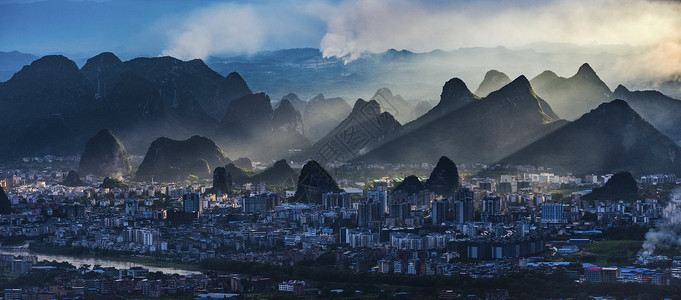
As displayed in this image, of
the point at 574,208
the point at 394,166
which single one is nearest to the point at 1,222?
the point at 574,208

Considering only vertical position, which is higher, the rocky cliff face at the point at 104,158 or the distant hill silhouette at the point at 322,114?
the distant hill silhouette at the point at 322,114

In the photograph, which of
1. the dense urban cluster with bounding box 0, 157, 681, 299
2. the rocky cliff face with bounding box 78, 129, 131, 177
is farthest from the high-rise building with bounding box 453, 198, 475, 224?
the rocky cliff face with bounding box 78, 129, 131, 177

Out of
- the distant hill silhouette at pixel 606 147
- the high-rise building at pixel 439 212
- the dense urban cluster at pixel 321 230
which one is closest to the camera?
the dense urban cluster at pixel 321 230

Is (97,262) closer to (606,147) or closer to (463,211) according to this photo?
(463,211)

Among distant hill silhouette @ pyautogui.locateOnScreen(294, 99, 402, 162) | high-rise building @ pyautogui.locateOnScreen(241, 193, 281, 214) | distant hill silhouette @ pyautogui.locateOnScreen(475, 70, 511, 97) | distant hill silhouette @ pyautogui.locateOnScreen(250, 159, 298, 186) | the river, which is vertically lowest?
the river

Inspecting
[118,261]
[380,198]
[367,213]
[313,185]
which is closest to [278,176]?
[313,185]

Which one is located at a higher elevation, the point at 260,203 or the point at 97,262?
the point at 260,203

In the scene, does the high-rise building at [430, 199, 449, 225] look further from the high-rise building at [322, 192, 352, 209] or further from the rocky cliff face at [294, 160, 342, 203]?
the rocky cliff face at [294, 160, 342, 203]

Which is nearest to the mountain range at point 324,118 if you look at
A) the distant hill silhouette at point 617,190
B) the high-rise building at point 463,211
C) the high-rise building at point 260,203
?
the distant hill silhouette at point 617,190

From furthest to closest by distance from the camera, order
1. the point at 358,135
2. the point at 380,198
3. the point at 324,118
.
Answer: the point at 324,118 < the point at 358,135 < the point at 380,198

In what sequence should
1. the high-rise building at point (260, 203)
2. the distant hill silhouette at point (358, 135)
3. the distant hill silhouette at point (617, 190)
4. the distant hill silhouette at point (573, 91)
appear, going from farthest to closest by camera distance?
the distant hill silhouette at point (573, 91)
the distant hill silhouette at point (358, 135)
the distant hill silhouette at point (617, 190)
the high-rise building at point (260, 203)

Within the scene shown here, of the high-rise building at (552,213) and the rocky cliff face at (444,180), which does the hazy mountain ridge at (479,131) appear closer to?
the rocky cliff face at (444,180)

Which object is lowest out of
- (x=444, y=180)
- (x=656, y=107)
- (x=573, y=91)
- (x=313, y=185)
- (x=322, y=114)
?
(x=313, y=185)
